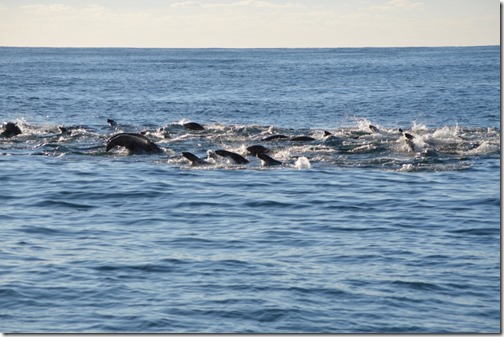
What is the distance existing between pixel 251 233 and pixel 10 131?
56.8ft

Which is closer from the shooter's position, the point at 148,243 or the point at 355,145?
the point at 148,243

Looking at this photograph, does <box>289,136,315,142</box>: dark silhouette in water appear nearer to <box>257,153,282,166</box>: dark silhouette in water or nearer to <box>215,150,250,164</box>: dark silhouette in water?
<box>215,150,250,164</box>: dark silhouette in water

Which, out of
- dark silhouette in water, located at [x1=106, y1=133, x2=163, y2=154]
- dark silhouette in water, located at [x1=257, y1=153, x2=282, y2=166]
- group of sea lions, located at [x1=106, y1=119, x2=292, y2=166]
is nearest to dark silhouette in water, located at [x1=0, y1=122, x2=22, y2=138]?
group of sea lions, located at [x1=106, y1=119, x2=292, y2=166]

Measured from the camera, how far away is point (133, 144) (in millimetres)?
27969

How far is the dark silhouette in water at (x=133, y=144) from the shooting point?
28.0m

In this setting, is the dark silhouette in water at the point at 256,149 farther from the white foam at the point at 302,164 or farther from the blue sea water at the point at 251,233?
the white foam at the point at 302,164

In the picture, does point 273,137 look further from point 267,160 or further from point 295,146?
point 267,160

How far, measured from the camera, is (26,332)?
11461 mm

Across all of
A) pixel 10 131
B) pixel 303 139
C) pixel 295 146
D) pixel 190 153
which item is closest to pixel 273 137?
pixel 303 139

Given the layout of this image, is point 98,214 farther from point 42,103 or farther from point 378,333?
point 42,103

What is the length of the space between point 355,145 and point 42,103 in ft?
84.2

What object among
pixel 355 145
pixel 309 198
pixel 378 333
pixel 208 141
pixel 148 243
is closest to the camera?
pixel 378 333

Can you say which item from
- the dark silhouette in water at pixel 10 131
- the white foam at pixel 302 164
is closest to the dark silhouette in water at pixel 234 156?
the white foam at pixel 302 164

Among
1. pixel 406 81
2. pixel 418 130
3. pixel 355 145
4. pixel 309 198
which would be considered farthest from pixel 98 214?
pixel 406 81
